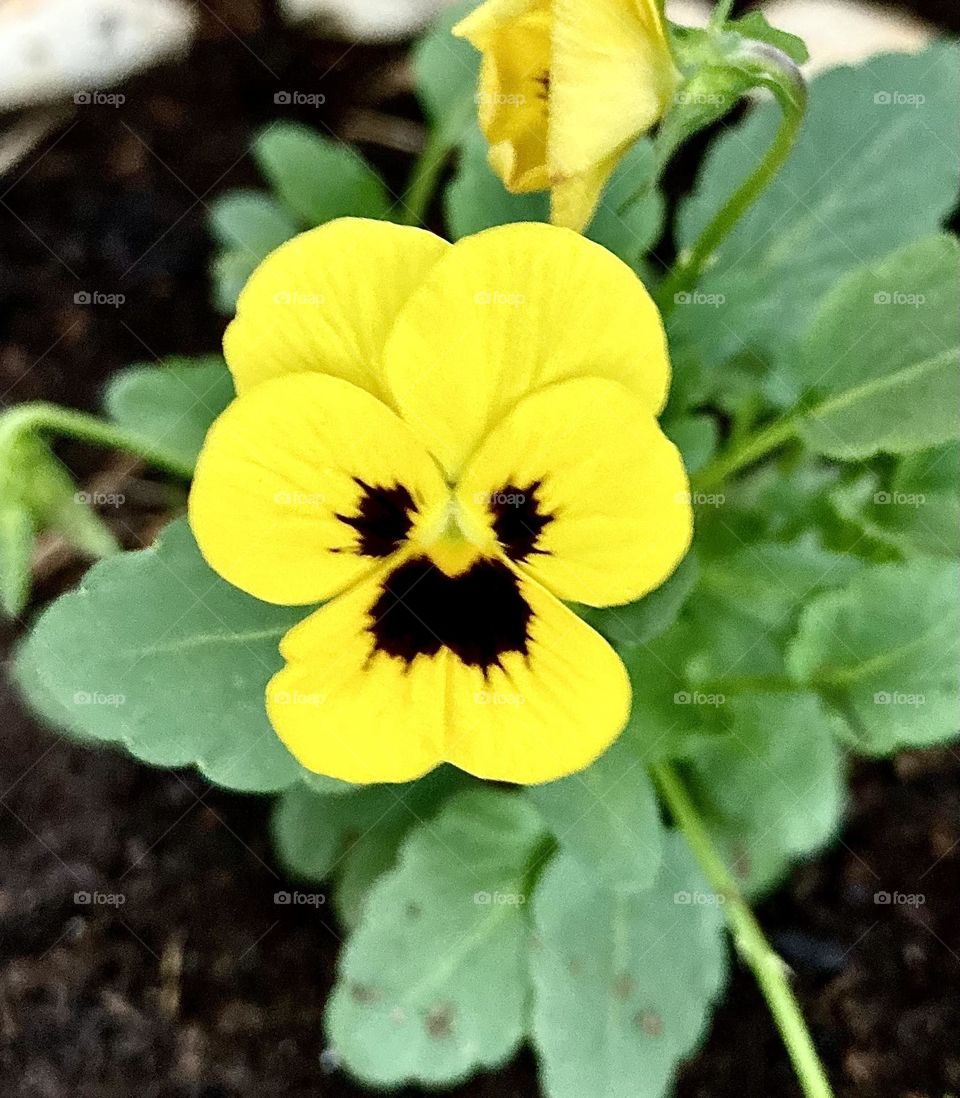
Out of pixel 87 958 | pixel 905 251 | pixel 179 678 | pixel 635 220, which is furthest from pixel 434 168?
pixel 87 958

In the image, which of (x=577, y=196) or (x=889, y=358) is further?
(x=889, y=358)

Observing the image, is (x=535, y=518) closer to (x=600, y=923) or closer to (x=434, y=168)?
(x=600, y=923)

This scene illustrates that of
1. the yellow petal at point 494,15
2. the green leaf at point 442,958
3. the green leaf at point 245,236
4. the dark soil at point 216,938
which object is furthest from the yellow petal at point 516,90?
the dark soil at point 216,938

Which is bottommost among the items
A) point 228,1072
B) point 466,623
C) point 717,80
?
point 228,1072

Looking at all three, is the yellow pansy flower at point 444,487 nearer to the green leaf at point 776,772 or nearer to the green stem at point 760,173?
the green stem at point 760,173

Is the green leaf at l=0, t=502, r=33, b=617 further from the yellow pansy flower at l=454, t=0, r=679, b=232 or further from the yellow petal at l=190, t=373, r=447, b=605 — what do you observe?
the yellow pansy flower at l=454, t=0, r=679, b=232

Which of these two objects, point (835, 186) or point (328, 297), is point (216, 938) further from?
point (835, 186)

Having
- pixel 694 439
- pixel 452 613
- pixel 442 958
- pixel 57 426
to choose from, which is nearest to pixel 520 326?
pixel 452 613

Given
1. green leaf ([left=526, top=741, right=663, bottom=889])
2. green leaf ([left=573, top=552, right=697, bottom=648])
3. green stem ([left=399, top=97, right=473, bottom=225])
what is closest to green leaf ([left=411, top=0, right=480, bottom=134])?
green stem ([left=399, top=97, right=473, bottom=225])
